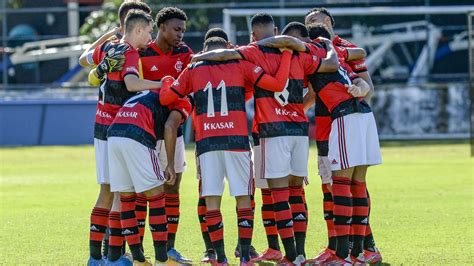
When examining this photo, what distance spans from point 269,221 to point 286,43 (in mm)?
1790

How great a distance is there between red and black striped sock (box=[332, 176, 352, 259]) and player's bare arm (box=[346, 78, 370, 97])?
81cm

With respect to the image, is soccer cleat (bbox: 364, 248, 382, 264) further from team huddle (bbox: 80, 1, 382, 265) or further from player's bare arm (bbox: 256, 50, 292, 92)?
player's bare arm (bbox: 256, 50, 292, 92)

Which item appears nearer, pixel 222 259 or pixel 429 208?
pixel 222 259

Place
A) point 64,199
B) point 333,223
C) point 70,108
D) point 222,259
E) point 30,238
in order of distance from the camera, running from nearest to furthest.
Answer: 1. point 222,259
2. point 333,223
3. point 30,238
4. point 64,199
5. point 70,108

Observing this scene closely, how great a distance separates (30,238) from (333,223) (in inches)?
140

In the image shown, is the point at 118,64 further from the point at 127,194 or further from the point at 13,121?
the point at 13,121

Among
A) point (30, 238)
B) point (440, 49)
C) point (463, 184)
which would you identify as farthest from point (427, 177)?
point (440, 49)

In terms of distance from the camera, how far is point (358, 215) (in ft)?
32.4

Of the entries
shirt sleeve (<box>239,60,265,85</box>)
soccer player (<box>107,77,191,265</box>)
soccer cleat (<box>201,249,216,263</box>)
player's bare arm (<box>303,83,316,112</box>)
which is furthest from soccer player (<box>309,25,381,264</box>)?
soccer player (<box>107,77,191,265</box>)

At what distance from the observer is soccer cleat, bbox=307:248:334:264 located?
9.83m

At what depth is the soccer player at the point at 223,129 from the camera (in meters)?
9.35

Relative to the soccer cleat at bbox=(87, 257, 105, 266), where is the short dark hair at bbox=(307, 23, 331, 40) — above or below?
above

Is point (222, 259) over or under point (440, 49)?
under

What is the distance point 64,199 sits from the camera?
1595 cm
